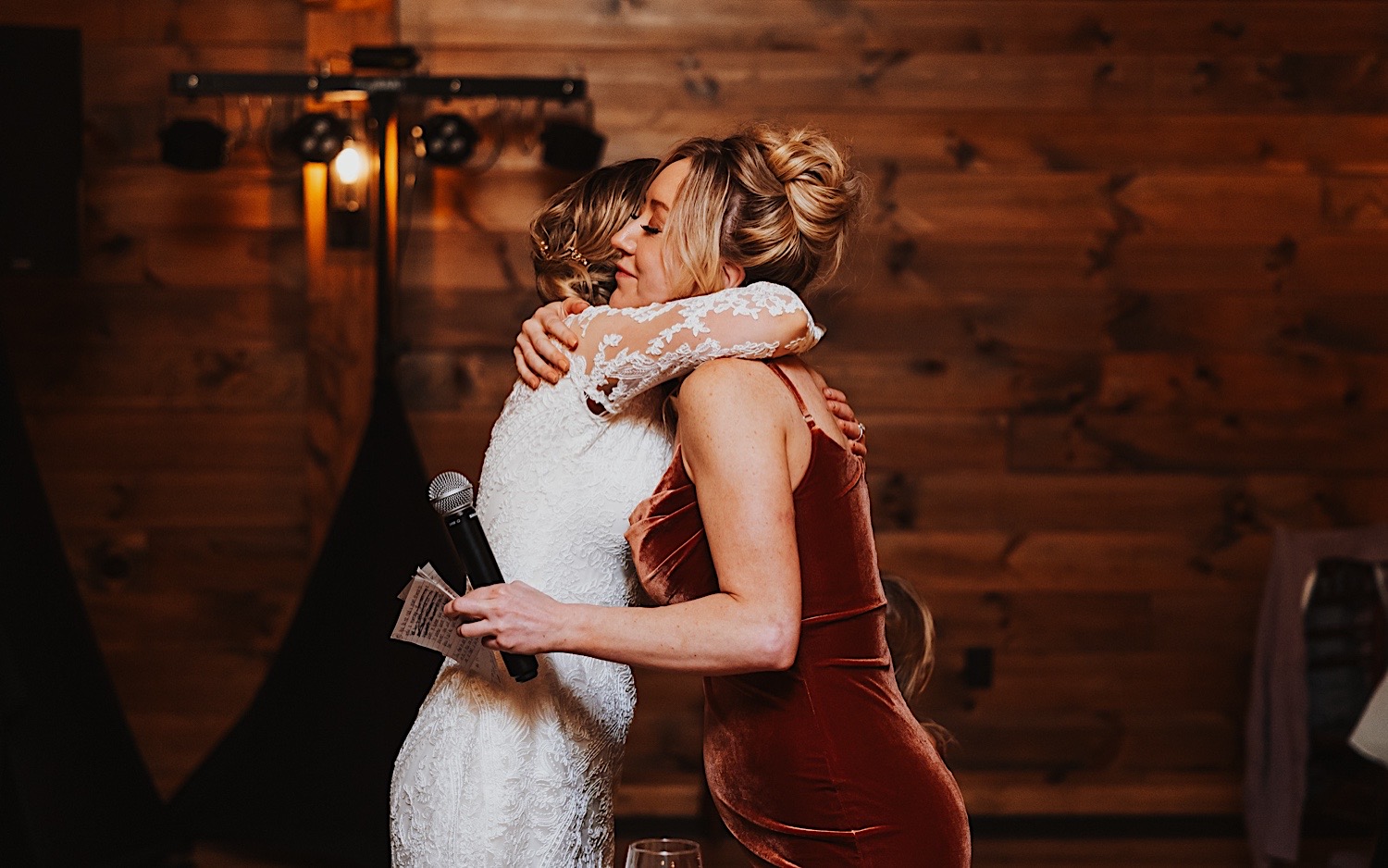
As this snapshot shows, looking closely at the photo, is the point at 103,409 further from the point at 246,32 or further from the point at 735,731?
the point at 735,731

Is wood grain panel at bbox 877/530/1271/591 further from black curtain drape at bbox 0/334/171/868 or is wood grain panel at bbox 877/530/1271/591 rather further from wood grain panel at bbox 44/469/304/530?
black curtain drape at bbox 0/334/171/868

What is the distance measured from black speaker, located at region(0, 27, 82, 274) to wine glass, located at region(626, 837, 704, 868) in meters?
2.95

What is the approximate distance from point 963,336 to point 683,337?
288 centimetres

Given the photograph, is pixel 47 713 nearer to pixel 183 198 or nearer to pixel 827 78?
pixel 183 198

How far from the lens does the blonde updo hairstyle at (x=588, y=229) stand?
1657 mm

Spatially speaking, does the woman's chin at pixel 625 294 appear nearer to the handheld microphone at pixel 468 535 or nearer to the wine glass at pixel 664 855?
the handheld microphone at pixel 468 535

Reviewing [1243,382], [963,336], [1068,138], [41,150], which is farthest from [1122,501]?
[41,150]

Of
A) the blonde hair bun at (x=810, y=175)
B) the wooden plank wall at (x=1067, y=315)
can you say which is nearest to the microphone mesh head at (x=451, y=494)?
the blonde hair bun at (x=810, y=175)

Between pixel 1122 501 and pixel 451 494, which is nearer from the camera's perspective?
pixel 451 494

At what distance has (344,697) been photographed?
3.45 m

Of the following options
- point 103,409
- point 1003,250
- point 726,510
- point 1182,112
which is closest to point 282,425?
point 103,409

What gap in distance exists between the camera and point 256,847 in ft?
12.4

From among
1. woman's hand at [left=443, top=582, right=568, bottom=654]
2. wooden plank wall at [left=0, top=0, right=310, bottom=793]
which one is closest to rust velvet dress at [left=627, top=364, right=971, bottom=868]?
woman's hand at [left=443, top=582, right=568, bottom=654]

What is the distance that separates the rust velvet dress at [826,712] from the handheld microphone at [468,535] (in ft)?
0.55
